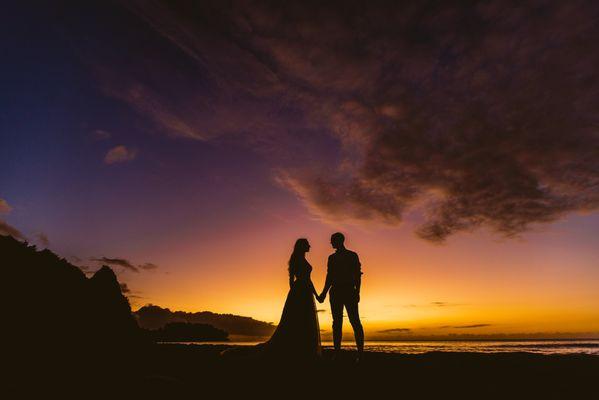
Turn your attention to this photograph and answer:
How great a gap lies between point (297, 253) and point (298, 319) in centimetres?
184

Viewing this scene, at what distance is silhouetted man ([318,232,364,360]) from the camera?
396 inches

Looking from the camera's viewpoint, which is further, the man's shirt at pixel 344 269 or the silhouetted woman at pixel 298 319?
the man's shirt at pixel 344 269

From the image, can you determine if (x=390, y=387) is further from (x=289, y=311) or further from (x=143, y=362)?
(x=143, y=362)

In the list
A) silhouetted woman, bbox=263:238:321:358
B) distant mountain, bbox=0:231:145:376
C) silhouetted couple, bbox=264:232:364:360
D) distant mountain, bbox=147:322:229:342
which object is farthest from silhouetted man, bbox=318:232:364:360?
distant mountain, bbox=147:322:229:342

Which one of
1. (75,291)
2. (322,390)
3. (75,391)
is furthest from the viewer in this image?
(75,291)

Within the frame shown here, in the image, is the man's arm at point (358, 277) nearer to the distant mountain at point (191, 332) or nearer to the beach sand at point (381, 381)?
the beach sand at point (381, 381)

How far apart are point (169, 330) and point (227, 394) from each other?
140 m

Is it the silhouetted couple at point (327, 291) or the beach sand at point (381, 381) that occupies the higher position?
the silhouetted couple at point (327, 291)

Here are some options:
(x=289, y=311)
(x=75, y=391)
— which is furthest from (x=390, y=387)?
(x=75, y=391)

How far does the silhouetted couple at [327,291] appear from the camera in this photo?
9547 mm

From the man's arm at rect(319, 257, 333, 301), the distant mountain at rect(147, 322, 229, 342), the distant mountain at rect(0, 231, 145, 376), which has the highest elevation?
the distant mountain at rect(147, 322, 229, 342)

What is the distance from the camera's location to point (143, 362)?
34.9 ft

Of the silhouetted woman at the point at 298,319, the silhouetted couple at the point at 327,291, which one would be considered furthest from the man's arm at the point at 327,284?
the silhouetted woman at the point at 298,319

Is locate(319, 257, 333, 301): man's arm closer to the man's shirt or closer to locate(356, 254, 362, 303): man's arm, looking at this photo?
the man's shirt
